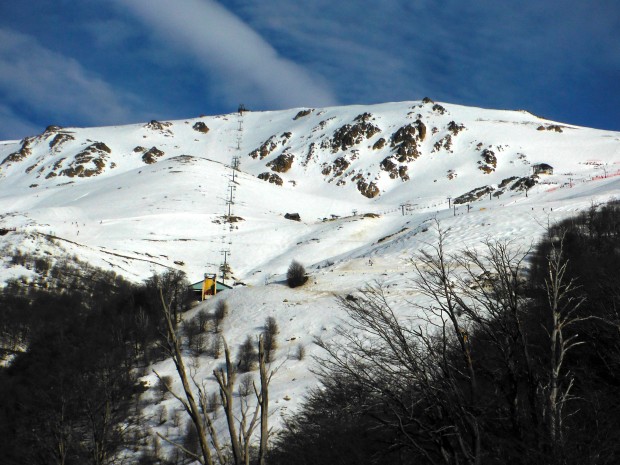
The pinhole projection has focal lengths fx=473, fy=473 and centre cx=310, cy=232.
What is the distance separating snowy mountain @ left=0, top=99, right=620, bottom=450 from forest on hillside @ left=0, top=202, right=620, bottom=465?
16.4 ft

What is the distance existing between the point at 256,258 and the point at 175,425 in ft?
156

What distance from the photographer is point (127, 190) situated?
114250mm

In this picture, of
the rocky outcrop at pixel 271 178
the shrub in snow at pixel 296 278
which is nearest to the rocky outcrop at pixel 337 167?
the rocky outcrop at pixel 271 178

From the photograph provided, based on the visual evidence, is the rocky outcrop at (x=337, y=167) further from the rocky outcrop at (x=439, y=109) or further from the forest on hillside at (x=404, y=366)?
the forest on hillside at (x=404, y=366)

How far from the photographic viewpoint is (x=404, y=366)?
766 cm

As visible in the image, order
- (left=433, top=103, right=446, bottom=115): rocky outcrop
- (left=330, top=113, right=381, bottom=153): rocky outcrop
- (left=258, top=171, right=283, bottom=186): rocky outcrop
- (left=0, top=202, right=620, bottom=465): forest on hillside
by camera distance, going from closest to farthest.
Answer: (left=0, top=202, right=620, bottom=465): forest on hillside
(left=258, top=171, right=283, bottom=186): rocky outcrop
(left=330, top=113, right=381, bottom=153): rocky outcrop
(left=433, top=103, right=446, bottom=115): rocky outcrop

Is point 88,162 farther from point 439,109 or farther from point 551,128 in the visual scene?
point 551,128

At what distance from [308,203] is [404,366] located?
382 feet

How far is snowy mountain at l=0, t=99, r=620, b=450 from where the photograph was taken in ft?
138

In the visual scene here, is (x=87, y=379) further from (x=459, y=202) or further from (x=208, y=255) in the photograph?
(x=459, y=202)

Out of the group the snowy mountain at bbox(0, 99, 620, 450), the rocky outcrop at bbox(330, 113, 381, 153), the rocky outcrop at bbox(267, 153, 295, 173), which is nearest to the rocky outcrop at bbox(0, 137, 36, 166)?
the snowy mountain at bbox(0, 99, 620, 450)

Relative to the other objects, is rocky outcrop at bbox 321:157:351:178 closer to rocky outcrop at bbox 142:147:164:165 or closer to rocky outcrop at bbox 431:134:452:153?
rocky outcrop at bbox 431:134:452:153

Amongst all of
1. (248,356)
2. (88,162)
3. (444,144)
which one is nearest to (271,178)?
(444,144)

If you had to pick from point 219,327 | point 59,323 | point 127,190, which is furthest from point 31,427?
point 127,190
